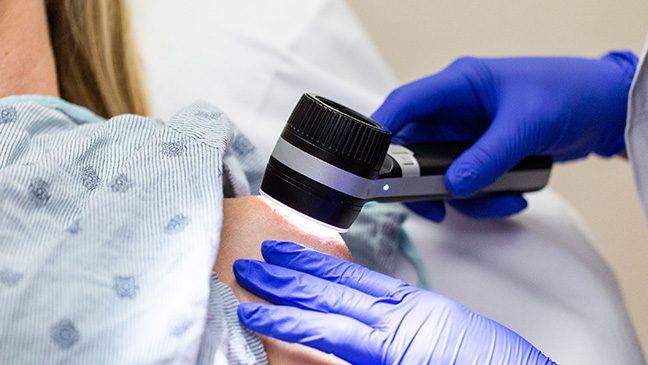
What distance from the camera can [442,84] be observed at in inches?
45.7

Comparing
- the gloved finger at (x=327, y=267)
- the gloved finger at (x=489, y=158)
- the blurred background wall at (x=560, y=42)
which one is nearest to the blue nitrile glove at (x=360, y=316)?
the gloved finger at (x=327, y=267)

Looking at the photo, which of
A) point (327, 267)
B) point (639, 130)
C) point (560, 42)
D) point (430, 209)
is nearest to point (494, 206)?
point (430, 209)

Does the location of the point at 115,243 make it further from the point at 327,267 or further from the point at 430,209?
the point at 430,209

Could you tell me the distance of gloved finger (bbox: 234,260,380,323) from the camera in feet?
2.46

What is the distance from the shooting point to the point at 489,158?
1.04 metres

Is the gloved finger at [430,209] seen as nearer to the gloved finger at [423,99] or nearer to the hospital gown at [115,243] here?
the gloved finger at [423,99]

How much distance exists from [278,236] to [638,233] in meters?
1.44

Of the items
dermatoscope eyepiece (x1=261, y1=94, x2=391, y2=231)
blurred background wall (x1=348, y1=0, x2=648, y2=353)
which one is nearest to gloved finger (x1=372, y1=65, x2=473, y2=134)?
dermatoscope eyepiece (x1=261, y1=94, x2=391, y2=231)

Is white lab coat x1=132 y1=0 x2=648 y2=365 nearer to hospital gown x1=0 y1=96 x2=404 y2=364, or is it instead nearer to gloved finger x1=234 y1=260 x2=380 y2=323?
gloved finger x1=234 y1=260 x2=380 y2=323

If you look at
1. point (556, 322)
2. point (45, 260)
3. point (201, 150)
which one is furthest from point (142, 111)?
point (556, 322)

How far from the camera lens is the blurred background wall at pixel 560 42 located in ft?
5.94

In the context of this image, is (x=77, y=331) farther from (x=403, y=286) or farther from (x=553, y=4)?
(x=553, y=4)

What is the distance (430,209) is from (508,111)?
0.19 metres

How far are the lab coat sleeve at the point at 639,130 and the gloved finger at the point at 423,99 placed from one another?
0.25m
